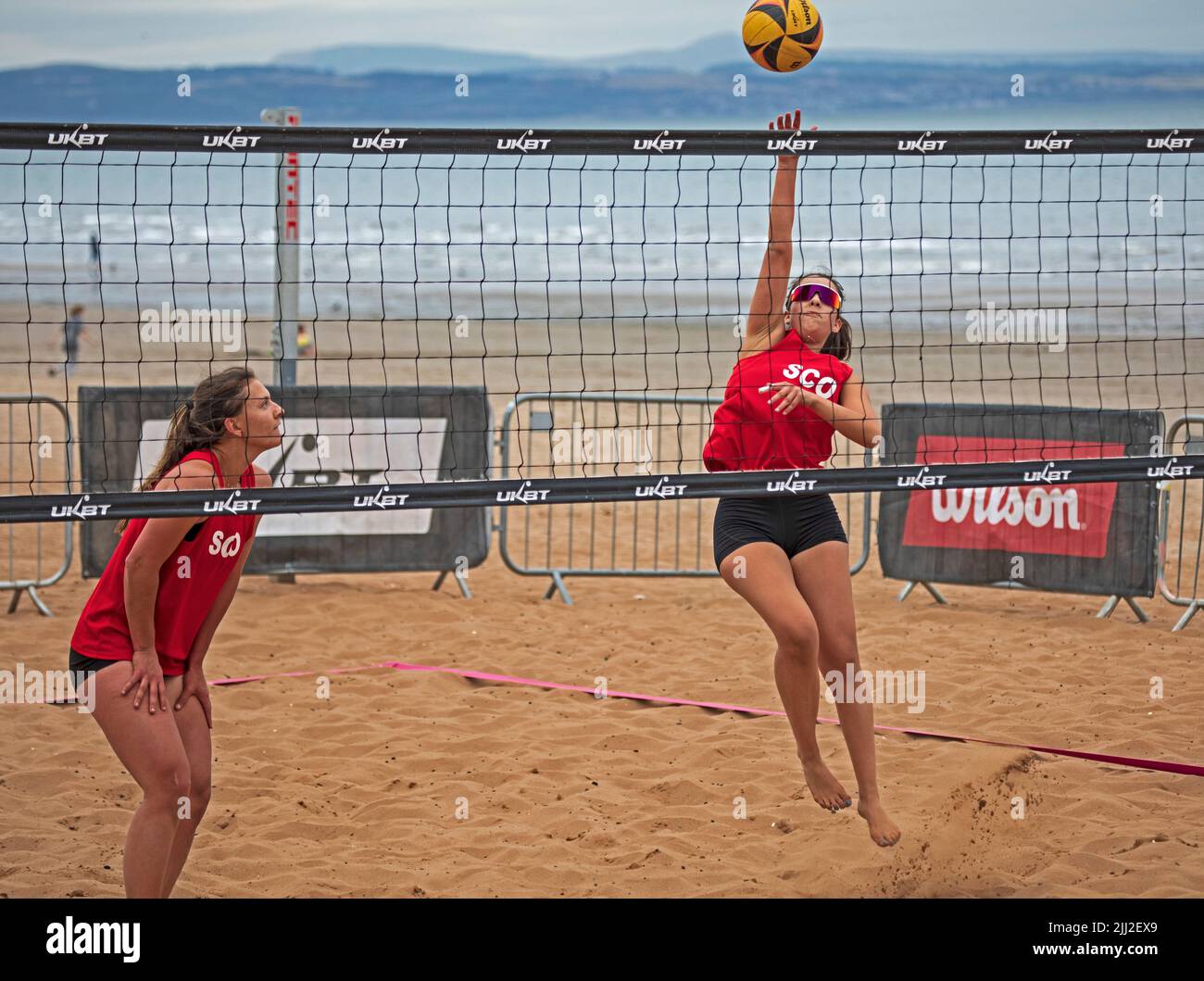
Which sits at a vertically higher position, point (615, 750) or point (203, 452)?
point (203, 452)

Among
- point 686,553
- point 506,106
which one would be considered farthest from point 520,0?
point 686,553

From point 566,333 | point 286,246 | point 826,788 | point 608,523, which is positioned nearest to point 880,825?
point 826,788

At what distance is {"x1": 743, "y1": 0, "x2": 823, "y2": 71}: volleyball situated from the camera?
191 inches

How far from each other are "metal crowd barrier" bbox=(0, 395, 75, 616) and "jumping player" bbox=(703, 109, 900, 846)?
3.16m

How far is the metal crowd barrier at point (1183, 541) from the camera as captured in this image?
25.6 ft

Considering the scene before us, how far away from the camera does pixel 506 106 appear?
147375 millimetres

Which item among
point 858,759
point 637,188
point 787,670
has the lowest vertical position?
point 858,759

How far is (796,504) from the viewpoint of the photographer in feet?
14.7
